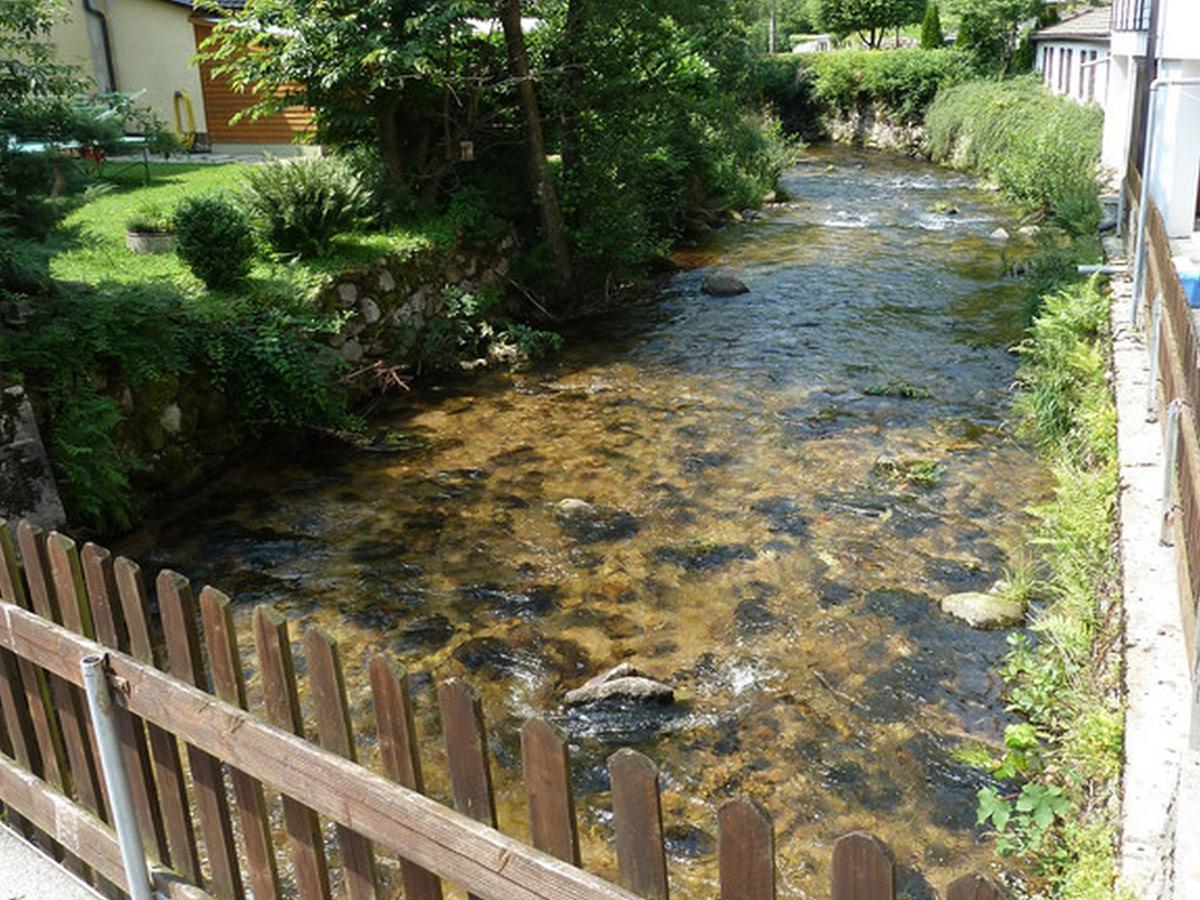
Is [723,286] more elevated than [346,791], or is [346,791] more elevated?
[346,791]

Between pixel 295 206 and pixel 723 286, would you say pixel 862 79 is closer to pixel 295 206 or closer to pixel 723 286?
pixel 723 286

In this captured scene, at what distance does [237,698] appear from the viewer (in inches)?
119

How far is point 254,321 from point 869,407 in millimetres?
5949

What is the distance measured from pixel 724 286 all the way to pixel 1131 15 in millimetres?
8208

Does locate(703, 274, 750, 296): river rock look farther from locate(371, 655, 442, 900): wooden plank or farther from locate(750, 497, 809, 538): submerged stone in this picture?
locate(371, 655, 442, 900): wooden plank

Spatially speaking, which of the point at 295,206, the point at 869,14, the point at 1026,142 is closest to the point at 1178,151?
the point at 1026,142

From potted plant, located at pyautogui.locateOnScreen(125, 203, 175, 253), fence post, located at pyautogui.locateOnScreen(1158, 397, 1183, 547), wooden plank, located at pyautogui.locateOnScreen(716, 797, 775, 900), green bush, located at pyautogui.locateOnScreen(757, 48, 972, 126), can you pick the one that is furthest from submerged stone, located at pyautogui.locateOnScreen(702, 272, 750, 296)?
green bush, located at pyautogui.locateOnScreen(757, 48, 972, 126)

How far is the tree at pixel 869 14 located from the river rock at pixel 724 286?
34.5m

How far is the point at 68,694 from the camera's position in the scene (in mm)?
3535

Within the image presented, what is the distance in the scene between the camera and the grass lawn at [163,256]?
978 cm

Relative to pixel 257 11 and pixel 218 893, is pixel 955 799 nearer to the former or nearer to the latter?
pixel 218 893

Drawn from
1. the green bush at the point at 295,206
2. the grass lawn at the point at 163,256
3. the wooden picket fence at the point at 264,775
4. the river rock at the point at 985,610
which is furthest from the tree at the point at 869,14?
the wooden picket fence at the point at 264,775

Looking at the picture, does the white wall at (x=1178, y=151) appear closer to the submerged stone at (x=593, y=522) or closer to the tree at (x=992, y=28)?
the submerged stone at (x=593, y=522)

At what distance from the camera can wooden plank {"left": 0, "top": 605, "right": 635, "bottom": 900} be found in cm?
238
